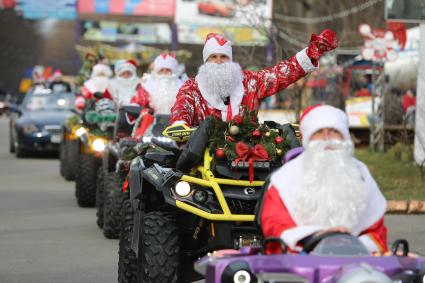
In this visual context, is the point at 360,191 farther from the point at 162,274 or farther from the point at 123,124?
the point at 123,124

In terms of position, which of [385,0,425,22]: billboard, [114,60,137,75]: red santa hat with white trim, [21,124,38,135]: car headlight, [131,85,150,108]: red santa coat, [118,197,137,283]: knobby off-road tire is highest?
[385,0,425,22]: billboard

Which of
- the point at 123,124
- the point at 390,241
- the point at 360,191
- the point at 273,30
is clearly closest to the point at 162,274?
the point at 360,191

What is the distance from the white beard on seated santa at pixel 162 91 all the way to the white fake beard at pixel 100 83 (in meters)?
4.83

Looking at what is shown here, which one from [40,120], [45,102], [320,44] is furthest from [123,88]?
[45,102]

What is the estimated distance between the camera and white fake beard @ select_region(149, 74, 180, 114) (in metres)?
15.7

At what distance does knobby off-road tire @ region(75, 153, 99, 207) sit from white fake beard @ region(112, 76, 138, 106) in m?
1.76

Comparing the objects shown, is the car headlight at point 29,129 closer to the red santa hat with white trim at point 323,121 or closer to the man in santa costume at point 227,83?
the man in santa costume at point 227,83

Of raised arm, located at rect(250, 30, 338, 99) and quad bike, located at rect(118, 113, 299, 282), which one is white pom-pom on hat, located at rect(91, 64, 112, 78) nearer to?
raised arm, located at rect(250, 30, 338, 99)

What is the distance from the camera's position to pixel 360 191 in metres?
6.67

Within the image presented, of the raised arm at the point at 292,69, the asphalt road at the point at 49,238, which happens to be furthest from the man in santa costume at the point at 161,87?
the raised arm at the point at 292,69

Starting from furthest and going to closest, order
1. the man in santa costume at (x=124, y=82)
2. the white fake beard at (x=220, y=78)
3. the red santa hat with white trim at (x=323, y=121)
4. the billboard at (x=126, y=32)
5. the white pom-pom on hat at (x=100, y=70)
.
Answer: the billboard at (x=126, y=32)
the white pom-pom on hat at (x=100, y=70)
the man in santa costume at (x=124, y=82)
the white fake beard at (x=220, y=78)
the red santa hat with white trim at (x=323, y=121)

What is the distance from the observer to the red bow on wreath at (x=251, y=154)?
349 inches

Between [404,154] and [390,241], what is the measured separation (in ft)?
38.1

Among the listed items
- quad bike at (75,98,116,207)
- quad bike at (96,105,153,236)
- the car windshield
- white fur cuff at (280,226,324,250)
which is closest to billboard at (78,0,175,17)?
the car windshield
